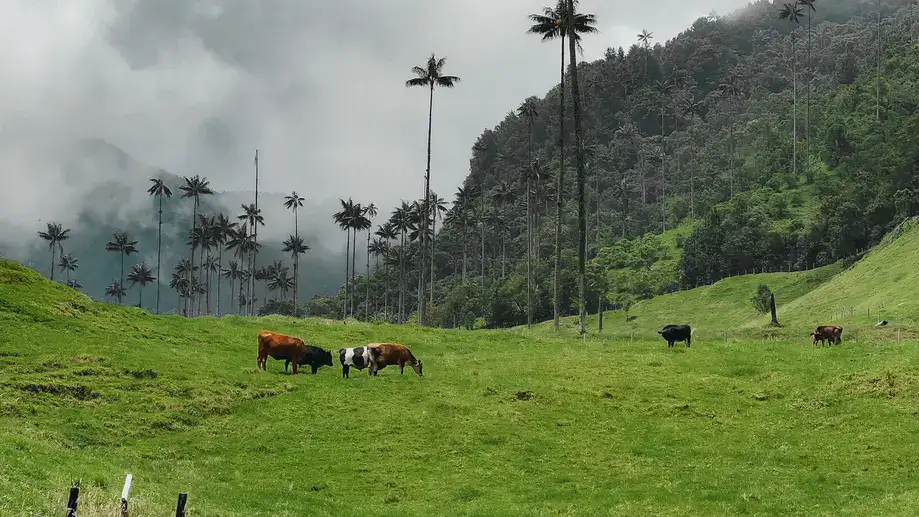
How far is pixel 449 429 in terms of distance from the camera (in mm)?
29422

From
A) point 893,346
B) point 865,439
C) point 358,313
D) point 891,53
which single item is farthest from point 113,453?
point 891,53

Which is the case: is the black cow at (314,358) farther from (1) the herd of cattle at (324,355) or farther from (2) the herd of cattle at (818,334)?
(2) the herd of cattle at (818,334)

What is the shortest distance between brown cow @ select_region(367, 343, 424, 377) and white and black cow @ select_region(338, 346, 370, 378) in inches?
10.6

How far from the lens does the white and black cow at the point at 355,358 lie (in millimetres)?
38469

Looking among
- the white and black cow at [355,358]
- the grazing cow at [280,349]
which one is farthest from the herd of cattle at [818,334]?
the grazing cow at [280,349]

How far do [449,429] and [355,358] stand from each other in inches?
422

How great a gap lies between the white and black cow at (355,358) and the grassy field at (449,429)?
1.06 metres

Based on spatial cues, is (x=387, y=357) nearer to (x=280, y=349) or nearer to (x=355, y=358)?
(x=355, y=358)

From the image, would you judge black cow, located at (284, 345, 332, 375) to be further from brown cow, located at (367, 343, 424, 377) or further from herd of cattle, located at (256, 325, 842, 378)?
brown cow, located at (367, 343, 424, 377)

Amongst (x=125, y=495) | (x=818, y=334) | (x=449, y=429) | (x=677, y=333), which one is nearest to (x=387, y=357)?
(x=449, y=429)

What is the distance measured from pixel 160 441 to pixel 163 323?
71.1 ft

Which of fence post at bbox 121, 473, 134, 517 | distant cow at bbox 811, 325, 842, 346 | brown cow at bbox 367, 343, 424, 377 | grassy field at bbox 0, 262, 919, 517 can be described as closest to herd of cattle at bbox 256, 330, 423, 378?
brown cow at bbox 367, 343, 424, 377

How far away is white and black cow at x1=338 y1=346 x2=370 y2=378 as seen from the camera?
38.5 m

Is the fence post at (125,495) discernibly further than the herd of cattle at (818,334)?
No
